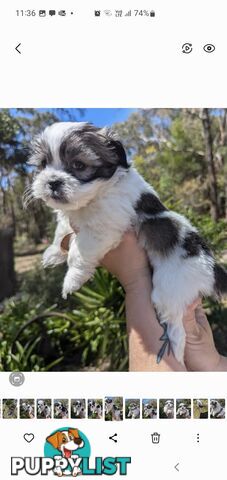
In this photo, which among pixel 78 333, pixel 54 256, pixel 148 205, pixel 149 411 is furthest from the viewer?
pixel 78 333

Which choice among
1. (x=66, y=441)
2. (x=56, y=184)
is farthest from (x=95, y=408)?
(x=56, y=184)

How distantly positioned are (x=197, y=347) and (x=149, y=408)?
333mm

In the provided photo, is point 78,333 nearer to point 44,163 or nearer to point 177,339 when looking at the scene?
point 177,339

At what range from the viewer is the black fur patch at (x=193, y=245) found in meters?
1.71

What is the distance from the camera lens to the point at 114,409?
1608 millimetres

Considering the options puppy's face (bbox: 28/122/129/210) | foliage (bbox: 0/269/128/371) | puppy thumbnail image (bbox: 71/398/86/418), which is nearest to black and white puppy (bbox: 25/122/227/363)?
puppy's face (bbox: 28/122/129/210)

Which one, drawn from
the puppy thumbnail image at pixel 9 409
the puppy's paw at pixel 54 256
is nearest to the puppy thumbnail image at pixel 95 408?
the puppy thumbnail image at pixel 9 409

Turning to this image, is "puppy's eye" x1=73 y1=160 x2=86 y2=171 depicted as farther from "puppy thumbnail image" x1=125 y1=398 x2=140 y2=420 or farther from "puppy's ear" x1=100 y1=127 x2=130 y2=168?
"puppy thumbnail image" x1=125 y1=398 x2=140 y2=420

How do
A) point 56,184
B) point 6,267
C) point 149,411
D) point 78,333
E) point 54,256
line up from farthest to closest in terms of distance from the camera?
point 6,267 < point 78,333 < point 54,256 < point 149,411 < point 56,184

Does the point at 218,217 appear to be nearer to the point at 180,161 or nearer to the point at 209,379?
the point at 180,161

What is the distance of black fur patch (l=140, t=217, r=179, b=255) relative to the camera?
1.69 m

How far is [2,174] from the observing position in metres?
2.80
